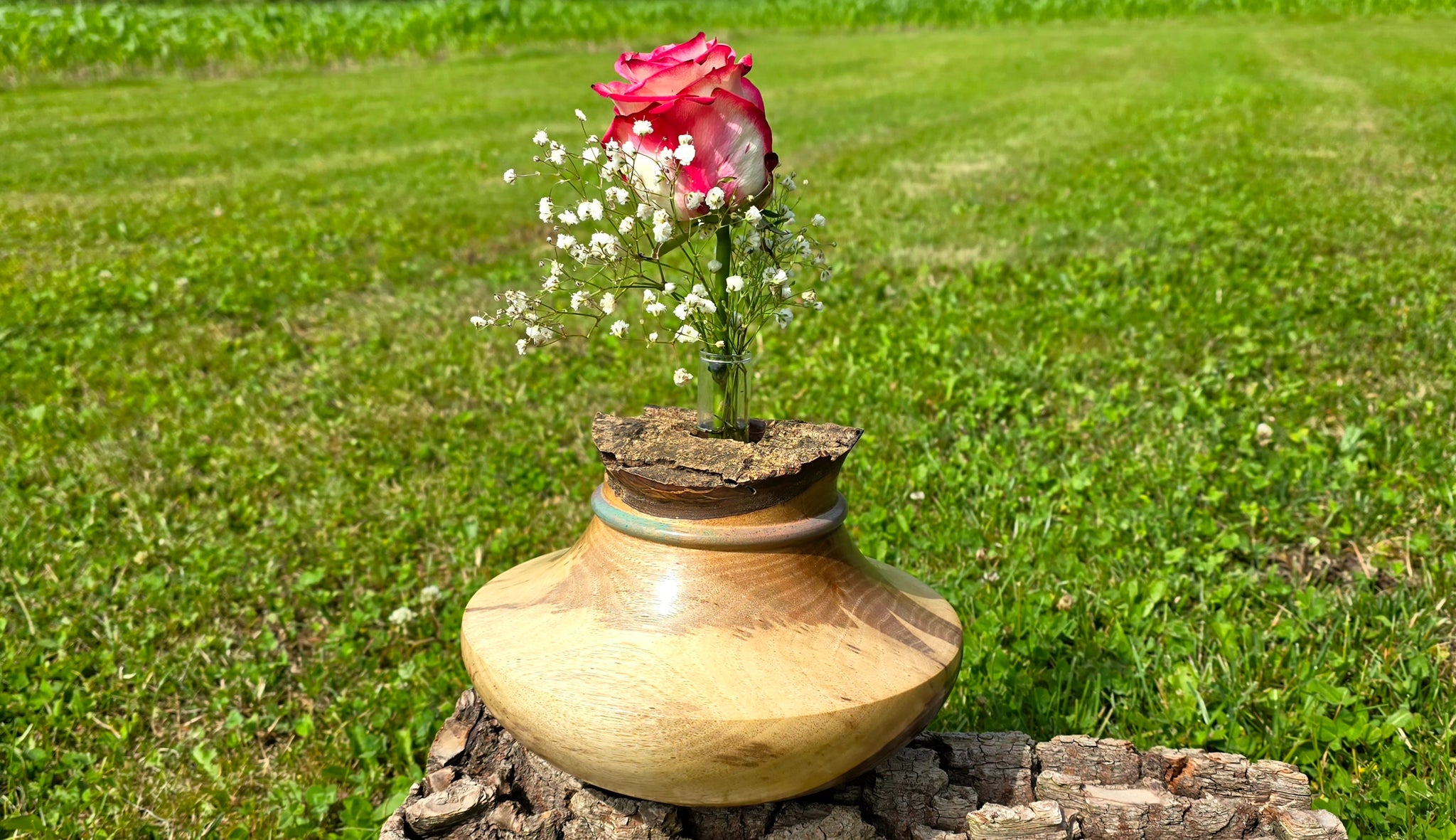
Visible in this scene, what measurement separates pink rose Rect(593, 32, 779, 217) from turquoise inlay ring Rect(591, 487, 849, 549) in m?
0.45

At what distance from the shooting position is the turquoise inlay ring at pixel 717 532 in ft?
4.87

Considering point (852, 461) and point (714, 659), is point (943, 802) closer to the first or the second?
point (714, 659)

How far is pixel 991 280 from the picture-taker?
615cm

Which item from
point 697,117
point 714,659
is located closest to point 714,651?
point 714,659

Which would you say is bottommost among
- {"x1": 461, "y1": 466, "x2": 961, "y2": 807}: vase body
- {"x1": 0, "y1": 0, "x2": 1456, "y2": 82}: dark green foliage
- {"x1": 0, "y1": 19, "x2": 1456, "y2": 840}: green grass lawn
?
{"x1": 0, "y1": 19, "x2": 1456, "y2": 840}: green grass lawn

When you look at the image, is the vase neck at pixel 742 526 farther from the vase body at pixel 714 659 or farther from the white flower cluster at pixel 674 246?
the white flower cluster at pixel 674 246

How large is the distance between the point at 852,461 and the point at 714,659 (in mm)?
2653

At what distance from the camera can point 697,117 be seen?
4.71ft

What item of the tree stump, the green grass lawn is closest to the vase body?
the tree stump

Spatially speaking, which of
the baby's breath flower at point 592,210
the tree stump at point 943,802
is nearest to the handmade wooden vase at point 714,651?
the tree stump at point 943,802

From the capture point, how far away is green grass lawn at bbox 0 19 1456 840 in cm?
263

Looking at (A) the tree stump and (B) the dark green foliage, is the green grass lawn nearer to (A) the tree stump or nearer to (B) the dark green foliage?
(A) the tree stump

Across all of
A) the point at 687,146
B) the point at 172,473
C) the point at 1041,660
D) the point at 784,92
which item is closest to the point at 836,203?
the point at 172,473

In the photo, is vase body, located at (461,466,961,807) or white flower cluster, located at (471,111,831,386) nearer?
vase body, located at (461,466,961,807)
